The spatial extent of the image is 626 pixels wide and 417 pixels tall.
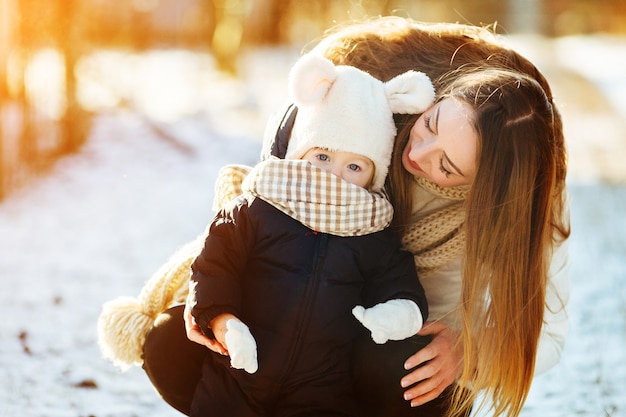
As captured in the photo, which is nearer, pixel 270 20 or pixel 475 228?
pixel 475 228

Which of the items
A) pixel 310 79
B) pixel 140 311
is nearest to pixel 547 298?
pixel 310 79

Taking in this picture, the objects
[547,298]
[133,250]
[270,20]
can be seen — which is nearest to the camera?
[547,298]

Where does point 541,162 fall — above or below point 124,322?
above

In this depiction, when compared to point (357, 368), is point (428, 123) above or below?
above

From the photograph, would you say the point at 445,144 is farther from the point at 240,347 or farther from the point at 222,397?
the point at 222,397

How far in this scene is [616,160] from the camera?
24.1ft

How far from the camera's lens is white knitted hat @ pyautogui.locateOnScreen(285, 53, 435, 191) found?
211 cm

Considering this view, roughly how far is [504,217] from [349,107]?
0.47 metres

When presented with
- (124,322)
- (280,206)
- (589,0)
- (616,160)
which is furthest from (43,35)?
(589,0)

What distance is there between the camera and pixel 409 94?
2207 millimetres

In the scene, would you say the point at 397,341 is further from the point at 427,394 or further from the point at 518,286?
the point at 518,286

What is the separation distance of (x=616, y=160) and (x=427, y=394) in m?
5.68

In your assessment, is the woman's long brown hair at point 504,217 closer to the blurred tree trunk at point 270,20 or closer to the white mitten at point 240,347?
the white mitten at point 240,347

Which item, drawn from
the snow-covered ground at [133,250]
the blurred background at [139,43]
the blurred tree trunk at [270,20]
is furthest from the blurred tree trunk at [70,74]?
the blurred tree trunk at [270,20]
